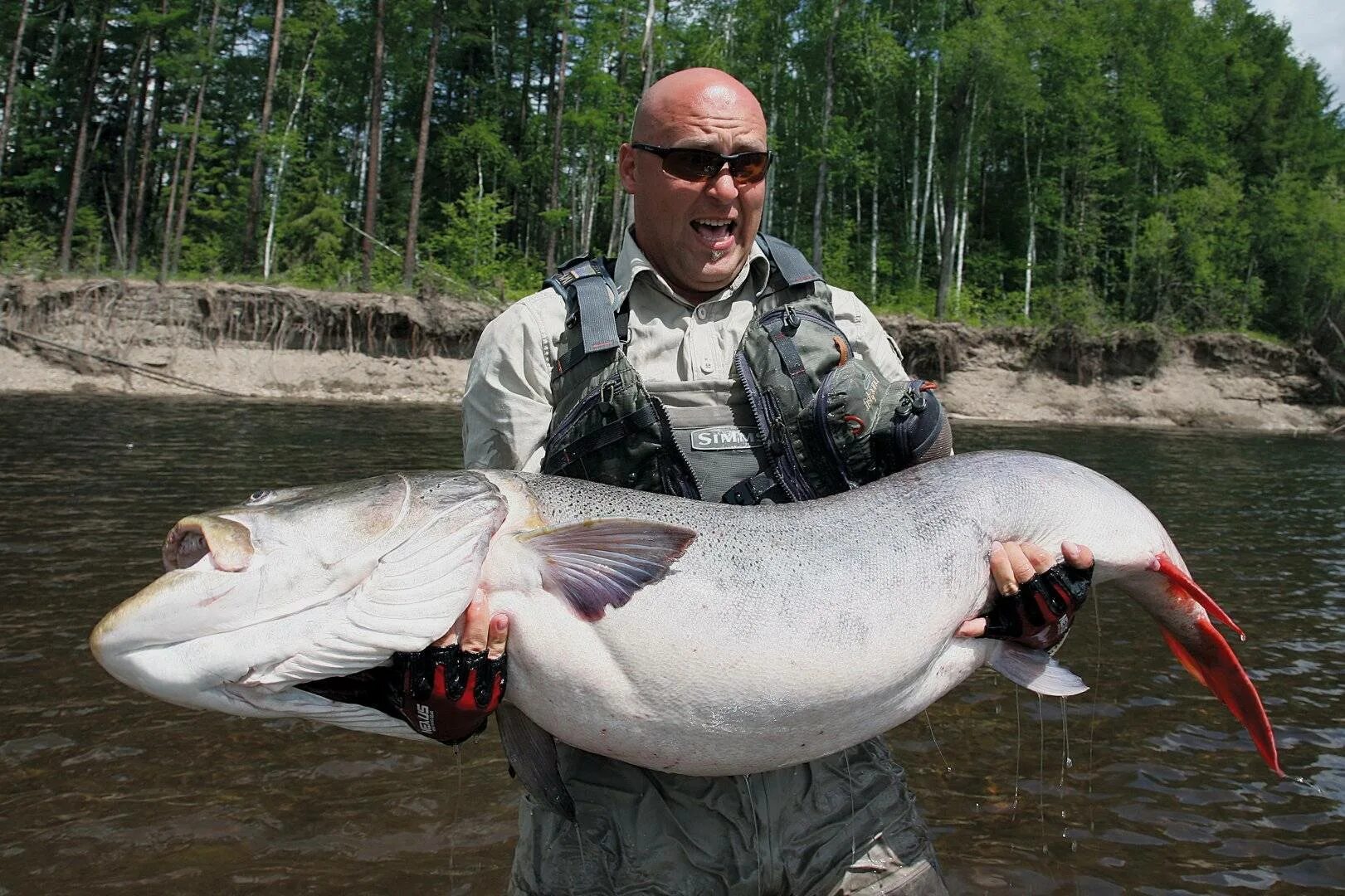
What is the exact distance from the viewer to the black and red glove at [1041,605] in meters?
2.72

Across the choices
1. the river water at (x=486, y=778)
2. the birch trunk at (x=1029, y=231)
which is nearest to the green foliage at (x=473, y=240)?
the birch trunk at (x=1029, y=231)

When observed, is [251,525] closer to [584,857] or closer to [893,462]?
[584,857]

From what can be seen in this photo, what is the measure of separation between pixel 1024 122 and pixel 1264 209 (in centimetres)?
1095

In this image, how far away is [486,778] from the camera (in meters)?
5.14

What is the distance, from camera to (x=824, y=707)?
2385 mm

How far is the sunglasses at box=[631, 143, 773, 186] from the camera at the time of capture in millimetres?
2783

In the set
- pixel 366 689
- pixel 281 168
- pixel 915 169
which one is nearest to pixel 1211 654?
pixel 366 689

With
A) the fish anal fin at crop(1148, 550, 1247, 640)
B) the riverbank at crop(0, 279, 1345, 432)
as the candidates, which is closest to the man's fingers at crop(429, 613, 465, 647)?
the fish anal fin at crop(1148, 550, 1247, 640)

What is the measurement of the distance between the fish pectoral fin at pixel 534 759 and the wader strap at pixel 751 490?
882 mm

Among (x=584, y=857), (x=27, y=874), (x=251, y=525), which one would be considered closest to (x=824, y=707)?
(x=584, y=857)

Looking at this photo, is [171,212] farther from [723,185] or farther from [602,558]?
[602,558]

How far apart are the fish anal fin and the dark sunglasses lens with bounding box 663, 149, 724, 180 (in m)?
1.88

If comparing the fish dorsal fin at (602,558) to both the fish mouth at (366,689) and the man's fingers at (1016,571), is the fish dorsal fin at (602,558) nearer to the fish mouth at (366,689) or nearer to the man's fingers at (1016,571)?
the fish mouth at (366,689)

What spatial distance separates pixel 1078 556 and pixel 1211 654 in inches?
33.5
